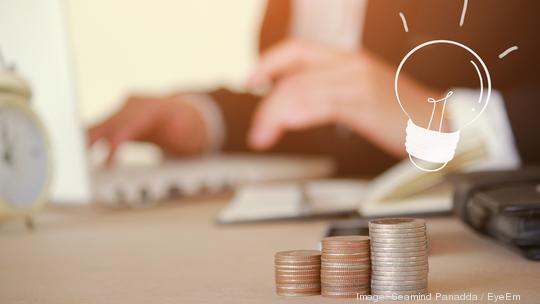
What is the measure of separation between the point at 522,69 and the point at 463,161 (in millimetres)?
314

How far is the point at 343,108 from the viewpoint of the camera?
2434 mm

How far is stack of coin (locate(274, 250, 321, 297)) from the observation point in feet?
2.88

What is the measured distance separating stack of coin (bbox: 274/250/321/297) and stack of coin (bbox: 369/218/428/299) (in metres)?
0.07

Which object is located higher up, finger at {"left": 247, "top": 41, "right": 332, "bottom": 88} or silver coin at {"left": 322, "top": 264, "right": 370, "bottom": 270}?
finger at {"left": 247, "top": 41, "right": 332, "bottom": 88}

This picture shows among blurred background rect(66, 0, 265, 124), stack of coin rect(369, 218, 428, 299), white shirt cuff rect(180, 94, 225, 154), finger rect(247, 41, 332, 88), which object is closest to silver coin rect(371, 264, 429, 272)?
stack of coin rect(369, 218, 428, 299)

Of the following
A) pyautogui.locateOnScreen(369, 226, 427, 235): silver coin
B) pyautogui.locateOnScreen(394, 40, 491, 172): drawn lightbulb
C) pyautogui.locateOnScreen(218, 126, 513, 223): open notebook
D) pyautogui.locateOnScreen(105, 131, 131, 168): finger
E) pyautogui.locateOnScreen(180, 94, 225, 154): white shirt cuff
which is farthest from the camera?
pyautogui.locateOnScreen(180, 94, 225, 154): white shirt cuff

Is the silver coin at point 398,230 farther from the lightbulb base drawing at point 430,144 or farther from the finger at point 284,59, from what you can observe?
the finger at point 284,59

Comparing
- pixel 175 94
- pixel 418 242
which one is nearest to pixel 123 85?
pixel 175 94

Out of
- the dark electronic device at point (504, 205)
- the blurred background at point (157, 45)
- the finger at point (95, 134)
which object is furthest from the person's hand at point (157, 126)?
the dark electronic device at point (504, 205)

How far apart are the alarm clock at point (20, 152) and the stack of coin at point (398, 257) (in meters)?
1.04

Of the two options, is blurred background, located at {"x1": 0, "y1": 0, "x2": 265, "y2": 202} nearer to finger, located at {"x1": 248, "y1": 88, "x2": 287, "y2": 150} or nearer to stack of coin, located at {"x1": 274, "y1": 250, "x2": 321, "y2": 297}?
finger, located at {"x1": 248, "y1": 88, "x2": 287, "y2": 150}

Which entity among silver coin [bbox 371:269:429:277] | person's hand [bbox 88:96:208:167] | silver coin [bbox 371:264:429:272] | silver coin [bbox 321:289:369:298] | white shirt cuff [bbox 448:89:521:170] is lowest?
silver coin [bbox 321:289:369:298]

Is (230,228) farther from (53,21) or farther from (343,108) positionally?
(343,108)

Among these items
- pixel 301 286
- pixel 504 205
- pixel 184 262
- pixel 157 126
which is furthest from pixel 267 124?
pixel 301 286
